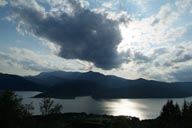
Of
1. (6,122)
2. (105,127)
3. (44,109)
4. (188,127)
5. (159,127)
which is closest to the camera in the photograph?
(6,122)

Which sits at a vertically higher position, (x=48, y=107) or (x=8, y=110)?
(x=48, y=107)

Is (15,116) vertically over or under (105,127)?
over

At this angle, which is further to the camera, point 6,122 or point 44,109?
point 44,109

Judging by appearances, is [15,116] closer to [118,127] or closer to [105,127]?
[118,127]

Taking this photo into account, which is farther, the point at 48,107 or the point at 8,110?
the point at 48,107

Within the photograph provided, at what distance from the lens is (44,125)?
2174 inches

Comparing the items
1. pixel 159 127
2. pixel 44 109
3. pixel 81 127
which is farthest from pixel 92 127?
pixel 44 109

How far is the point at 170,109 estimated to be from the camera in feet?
289

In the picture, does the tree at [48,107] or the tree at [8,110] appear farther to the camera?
the tree at [48,107]

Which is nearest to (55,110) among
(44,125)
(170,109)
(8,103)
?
(44,125)

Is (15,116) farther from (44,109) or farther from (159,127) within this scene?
(159,127)

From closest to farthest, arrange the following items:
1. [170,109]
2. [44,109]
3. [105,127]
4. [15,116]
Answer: [15,116] → [44,109] → [170,109] → [105,127]

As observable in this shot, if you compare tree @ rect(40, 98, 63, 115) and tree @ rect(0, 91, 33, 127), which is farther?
tree @ rect(40, 98, 63, 115)

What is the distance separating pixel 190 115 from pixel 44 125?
29.0 meters
